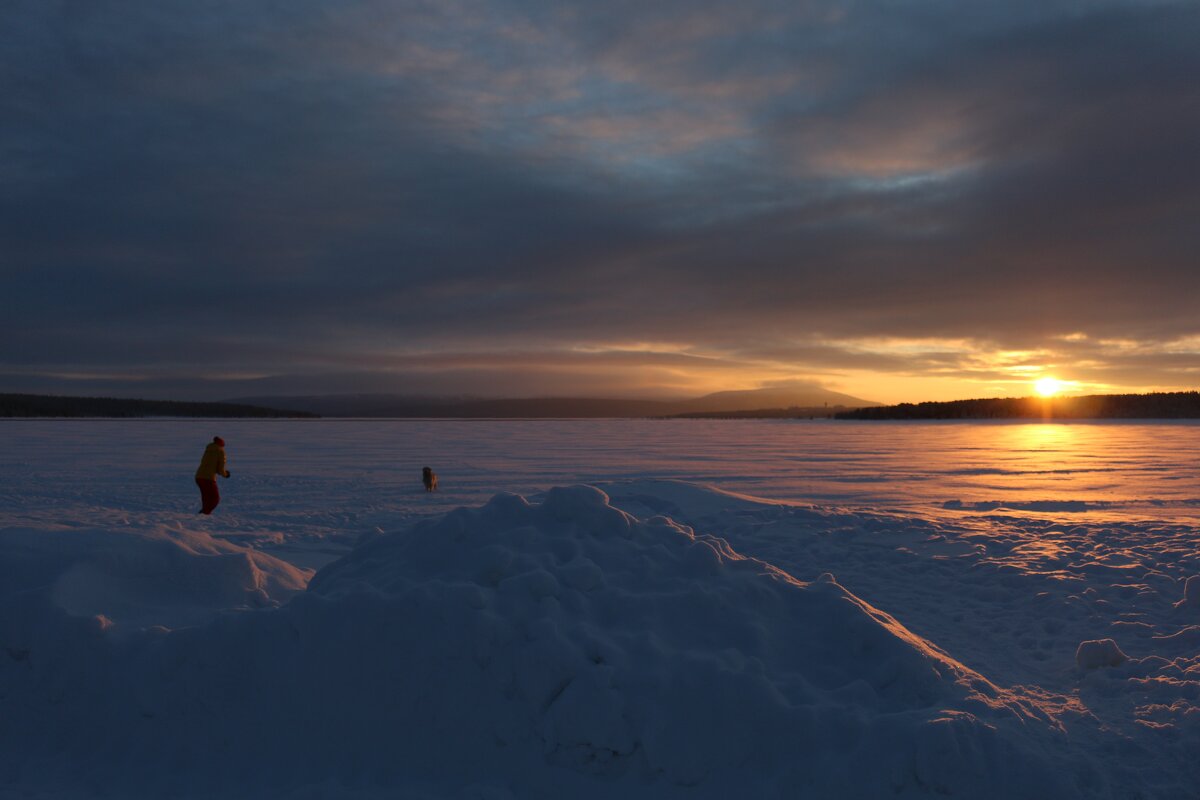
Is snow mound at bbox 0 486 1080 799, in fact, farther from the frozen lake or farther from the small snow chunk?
the frozen lake

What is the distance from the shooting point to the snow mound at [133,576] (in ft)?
19.0

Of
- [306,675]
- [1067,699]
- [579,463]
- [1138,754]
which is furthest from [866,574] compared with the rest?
[579,463]

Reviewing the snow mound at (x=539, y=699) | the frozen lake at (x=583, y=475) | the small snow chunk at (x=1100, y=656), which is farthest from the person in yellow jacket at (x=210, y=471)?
the small snow chunk at (x=1100, y=656)

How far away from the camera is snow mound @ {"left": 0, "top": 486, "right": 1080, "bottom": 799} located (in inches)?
159

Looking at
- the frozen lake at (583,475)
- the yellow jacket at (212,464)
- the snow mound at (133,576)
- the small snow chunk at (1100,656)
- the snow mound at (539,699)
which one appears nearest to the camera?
the snow mound at (539,699)

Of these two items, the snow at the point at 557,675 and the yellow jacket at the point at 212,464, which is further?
the yellow jacket at the point at 212,464

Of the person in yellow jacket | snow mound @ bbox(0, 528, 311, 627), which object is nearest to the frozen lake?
the person in yellow jacket

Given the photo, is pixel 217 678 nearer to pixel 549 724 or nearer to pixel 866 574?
pixel 549 724

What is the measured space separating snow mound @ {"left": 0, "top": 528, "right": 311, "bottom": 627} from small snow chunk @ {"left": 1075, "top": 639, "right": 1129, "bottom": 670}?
684cm

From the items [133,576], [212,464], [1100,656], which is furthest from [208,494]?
[1100,656]

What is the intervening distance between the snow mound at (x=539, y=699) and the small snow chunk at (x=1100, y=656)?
131 cm

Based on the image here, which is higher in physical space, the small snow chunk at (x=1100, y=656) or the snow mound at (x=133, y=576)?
the snow mound at (x=133, y=576)

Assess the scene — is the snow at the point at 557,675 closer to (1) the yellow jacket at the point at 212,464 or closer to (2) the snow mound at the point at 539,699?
(2) the snow mound at the point at 539,699

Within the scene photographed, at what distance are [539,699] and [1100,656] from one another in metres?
4.31
